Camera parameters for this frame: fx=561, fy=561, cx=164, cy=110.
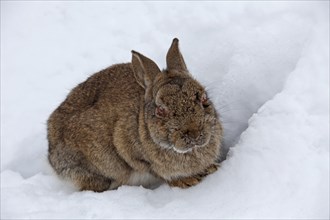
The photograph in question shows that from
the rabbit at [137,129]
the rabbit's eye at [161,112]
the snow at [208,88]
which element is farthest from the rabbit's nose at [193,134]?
the snow at [208,88]

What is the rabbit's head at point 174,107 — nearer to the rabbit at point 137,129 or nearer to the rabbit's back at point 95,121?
the rabbit at point 137,129

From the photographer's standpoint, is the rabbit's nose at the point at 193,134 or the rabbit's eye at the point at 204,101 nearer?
the rabbit's nose at the point at 193,134

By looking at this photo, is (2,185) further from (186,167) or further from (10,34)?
(10,34)

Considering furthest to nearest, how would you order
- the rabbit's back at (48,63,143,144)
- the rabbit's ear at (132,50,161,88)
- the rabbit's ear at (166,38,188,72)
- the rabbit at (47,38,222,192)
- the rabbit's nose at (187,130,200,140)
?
the rabbit's back at (48,63,143,144) → the rabbit's ear at (166,38,188,72) → the rabbit's ear at (132,50,161,88) → the rabbit at (47,38,222,192) → the rabbit's nose at (187,130,200,140)

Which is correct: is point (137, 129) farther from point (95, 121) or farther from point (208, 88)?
point (208, 88)

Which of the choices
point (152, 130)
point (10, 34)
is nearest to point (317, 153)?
point (152, 130)

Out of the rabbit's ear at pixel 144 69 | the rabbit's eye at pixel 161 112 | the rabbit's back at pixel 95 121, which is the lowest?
the rabbit's back at pixel 95 121

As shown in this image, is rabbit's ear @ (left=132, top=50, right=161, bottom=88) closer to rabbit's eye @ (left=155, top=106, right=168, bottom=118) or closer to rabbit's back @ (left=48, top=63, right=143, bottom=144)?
rabbit's back @ (left=48, top=63, right=143, bottom=144)

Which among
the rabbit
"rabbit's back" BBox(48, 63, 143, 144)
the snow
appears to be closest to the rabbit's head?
the rabbit
